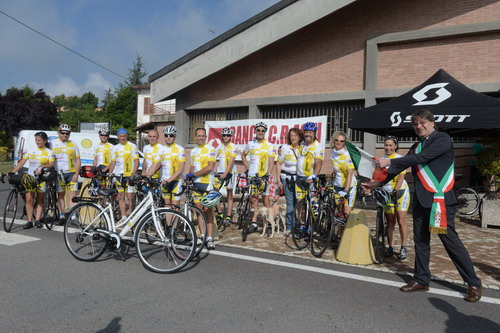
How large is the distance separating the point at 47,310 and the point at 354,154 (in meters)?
4.10

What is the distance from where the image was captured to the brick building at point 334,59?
11.3 meters

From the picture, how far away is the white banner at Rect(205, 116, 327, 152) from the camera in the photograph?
38.7ft

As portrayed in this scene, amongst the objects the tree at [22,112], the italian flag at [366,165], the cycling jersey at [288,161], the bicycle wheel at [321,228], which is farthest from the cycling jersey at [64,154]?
the tree at [22,112]

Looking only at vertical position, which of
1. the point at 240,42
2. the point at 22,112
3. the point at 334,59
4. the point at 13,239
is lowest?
the point at 13,239

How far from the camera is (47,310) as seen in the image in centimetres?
360

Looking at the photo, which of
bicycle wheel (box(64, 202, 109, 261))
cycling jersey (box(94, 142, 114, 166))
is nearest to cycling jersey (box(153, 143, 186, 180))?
bicycle wheel (box(64, 202, 109, 261))

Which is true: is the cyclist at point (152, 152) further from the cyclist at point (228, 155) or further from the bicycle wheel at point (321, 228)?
the bicycle wheel at point (321, 228)

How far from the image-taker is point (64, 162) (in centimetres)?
800

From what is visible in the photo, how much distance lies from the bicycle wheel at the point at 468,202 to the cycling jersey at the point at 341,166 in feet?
17.3

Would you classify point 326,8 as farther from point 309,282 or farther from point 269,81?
point 309,282

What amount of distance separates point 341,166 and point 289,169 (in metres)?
1.12

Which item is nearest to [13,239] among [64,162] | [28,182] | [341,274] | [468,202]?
[28,182]

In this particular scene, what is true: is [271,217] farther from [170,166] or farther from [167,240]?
[167,240]

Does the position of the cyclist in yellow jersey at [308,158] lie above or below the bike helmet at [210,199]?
above
